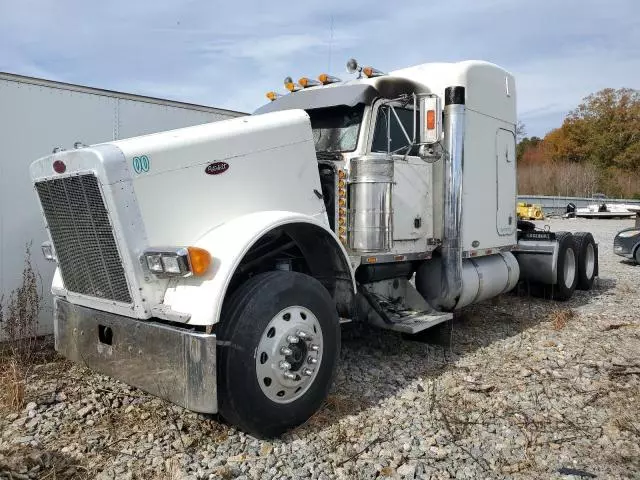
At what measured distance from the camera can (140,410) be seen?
4.24m

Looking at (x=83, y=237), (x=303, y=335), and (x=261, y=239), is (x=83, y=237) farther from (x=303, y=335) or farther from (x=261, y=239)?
(x=303, y=335)

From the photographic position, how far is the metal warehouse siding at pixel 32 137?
5.64 metres

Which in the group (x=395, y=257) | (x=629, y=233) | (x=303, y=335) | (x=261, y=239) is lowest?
(x=303, y=335)

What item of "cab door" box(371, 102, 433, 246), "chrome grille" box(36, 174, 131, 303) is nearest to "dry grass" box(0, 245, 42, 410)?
"chrome grille" box(36, 174, 131, 303)

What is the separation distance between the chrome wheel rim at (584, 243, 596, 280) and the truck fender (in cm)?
722

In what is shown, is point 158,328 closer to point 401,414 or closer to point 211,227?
point 211,227

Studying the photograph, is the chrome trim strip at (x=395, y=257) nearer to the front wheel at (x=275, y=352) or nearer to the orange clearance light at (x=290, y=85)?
the front wheel at (x=275, y=352)

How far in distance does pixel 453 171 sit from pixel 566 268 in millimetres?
4285

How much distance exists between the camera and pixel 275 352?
3.68 m

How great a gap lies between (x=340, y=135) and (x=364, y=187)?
29.7 inches

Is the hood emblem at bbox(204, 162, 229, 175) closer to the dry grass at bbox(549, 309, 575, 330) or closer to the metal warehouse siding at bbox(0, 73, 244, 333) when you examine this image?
the metal warehouse siding at bbox(0, 73, 244, 333)

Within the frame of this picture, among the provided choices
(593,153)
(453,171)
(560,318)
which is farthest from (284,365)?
(593,153)

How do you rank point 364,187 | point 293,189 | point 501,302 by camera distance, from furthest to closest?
point 501,302 < point 364,187 < point 293,189

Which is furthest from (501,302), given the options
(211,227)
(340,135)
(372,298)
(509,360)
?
(211,227)
